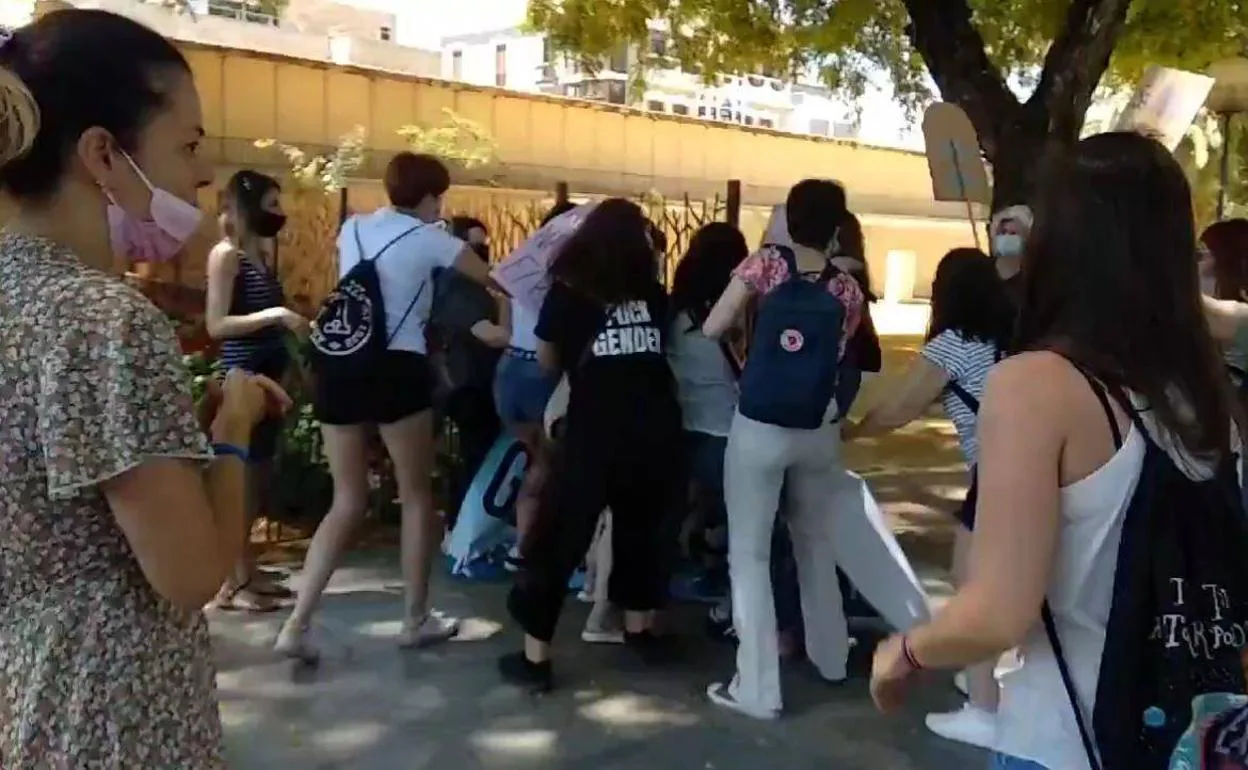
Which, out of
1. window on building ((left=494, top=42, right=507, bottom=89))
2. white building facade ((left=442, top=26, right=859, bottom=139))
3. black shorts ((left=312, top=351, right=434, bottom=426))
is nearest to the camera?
black shorts ((left=312, top=351, right=434, bottom=426))

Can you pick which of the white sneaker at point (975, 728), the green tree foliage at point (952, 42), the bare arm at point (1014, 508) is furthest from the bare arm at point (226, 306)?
the green tree foliage at point (952, 42)

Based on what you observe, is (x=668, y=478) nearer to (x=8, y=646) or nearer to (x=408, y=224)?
(x=408, y=224)

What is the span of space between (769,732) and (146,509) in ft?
10.8

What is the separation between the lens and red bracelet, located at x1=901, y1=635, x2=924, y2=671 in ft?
6.23

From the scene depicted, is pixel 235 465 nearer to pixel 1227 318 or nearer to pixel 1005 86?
pixel 1227 318

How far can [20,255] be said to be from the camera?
167 centimetres

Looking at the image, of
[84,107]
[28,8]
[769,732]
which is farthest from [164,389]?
[28,8]

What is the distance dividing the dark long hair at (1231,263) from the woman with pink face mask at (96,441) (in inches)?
164

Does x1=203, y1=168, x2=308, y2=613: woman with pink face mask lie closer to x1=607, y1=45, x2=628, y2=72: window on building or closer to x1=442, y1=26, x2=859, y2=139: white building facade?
x1=607, y1=45, x2=628, y2=72: window on building

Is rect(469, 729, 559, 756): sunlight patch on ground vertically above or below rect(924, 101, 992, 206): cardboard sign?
below

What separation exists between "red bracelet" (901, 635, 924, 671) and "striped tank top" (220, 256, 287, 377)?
3874mm

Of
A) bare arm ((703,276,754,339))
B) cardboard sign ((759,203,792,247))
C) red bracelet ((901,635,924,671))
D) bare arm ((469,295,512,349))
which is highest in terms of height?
cardboard sign ((759,203,792,247))

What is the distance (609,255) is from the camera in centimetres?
463

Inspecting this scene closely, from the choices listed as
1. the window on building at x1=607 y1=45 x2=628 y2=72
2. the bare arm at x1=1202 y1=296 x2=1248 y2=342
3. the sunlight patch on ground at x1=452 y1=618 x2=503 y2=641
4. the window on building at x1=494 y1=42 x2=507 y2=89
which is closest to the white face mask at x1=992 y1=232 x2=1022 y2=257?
the bare arm at x1=1202 y1=296 x2=1248 y2=342
